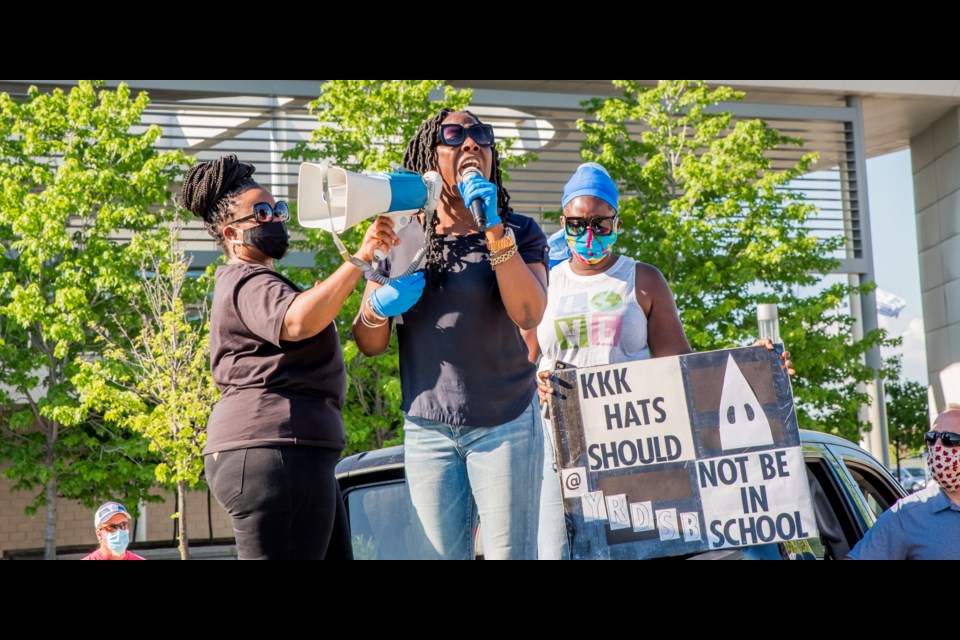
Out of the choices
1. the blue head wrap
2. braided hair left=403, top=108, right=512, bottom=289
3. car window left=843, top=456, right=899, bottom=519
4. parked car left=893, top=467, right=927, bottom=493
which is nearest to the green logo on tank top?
the blue head wrap

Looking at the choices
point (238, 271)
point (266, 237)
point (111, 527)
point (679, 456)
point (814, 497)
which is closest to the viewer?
point (238, 271)

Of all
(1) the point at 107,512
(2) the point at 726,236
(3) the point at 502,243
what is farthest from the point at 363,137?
(3) the point at 502,243

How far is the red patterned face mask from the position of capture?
4188 millimetres

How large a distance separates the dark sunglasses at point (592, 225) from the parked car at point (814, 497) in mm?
1140

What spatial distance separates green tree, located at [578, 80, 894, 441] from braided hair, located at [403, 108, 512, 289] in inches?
626

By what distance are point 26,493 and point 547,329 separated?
2526 centimetres

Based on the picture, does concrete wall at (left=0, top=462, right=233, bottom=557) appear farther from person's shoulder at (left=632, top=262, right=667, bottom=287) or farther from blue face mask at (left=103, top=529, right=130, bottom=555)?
person's shoulder at (left=632, top=262, right=667, bottom=287)

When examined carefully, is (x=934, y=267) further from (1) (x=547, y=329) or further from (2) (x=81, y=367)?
(1) (x=547, y=329)

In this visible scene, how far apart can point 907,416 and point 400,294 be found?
4238cm

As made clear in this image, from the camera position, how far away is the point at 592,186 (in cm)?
415

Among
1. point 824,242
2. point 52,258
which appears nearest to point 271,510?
point 52,258

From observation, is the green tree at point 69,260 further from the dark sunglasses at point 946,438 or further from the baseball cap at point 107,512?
the dark sunglasses at point 946,438

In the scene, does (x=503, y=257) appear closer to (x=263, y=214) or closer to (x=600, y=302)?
(x=263, y=214)
